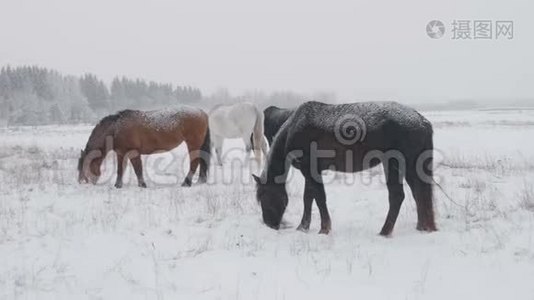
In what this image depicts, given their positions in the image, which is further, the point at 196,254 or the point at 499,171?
the point at 499,171

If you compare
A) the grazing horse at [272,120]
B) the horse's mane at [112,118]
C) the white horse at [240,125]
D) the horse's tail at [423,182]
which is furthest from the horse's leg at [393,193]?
the grazing horse at [272,120]

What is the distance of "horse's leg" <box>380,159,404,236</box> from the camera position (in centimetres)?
576

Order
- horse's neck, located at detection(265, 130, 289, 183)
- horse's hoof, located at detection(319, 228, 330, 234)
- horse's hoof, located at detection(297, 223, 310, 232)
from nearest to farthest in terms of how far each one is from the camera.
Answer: horse's hoof, located at detection(319, 228, 330, 234)
horse's hoof, located at detection(297, 223, 310, 232)
horse's neck, located at detection(265, 130, 289, 183)

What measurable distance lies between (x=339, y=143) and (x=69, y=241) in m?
3.86

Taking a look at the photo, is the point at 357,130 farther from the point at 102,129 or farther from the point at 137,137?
the point at 102,129

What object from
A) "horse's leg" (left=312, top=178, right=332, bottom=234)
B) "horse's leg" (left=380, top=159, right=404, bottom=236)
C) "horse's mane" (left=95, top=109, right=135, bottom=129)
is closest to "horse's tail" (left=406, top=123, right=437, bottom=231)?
"horse's leg" (left=380, top=159, right=404, bottom=236)

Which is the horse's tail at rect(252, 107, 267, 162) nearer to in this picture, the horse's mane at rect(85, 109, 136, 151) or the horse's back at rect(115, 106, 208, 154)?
A: the horse's back at rect(115, 106, 208, 154)

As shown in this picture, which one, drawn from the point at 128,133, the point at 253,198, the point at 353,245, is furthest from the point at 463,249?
the point at 128,133

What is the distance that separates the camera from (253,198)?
782 centimetres

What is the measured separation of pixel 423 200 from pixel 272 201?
2184mm

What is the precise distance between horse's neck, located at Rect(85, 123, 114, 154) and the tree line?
207ft

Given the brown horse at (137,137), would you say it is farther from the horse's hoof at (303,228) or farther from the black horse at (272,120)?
the horse's hoof at (303,228)

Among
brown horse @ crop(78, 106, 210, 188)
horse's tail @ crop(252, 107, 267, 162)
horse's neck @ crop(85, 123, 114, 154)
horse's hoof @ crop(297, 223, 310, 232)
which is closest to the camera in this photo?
horse's hoof @ crop(297, 223, 310, 232)

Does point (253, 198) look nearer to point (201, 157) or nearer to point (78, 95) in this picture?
point (201, 157)
